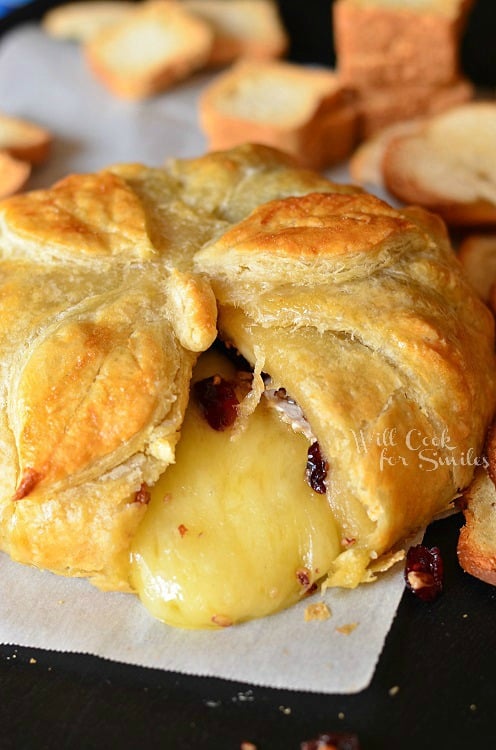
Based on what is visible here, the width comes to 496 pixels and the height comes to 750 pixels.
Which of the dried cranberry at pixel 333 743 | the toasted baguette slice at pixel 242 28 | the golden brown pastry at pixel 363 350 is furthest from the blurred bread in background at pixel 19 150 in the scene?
the dried cranberry at pixel 333 743

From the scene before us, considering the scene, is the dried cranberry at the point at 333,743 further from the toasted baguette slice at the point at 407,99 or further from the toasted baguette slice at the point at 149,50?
the toasted baguette slice at the point at 149,50

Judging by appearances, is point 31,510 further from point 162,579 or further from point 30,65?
point 30,65

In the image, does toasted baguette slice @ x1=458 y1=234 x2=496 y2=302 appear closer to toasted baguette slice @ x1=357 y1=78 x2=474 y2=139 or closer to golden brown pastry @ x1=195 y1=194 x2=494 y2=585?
golden brown pastry @ x1=195 y1=194 x2=494 y2=585

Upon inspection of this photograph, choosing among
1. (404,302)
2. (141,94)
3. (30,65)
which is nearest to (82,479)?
(404,302)

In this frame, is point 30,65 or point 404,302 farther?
point 30,65

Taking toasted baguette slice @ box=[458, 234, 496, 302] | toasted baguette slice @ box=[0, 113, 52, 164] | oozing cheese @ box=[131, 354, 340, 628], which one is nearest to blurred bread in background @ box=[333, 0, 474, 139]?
toasted baguette slice @ box=[458, 234, 496, 302]

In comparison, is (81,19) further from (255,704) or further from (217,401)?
(255,704)
